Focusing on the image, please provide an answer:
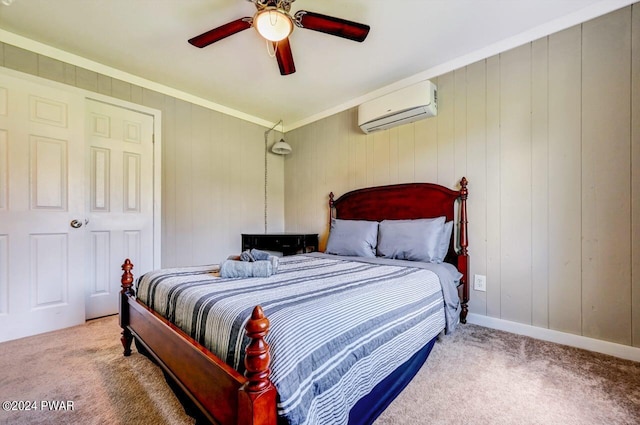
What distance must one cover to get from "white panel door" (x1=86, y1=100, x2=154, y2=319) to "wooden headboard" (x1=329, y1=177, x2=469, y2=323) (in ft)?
7.44

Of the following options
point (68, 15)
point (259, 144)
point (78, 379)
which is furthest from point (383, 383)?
Answer: point (259, 144)

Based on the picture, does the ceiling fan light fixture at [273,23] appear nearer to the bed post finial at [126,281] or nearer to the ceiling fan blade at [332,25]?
the ceiling fan blade at [332,25]

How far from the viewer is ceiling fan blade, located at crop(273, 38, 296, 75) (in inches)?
75.7

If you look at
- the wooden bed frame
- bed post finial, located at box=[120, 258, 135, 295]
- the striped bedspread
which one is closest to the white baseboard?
the wooden bed frame

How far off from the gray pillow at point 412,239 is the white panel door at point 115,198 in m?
2.55

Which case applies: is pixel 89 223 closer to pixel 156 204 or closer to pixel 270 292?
pixel 156 204

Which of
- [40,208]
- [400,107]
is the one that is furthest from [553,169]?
[40,208]

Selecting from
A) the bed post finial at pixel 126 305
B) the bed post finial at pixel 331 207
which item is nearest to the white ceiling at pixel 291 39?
the bed post finial at pixel 331 207

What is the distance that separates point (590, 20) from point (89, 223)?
450 centimetres

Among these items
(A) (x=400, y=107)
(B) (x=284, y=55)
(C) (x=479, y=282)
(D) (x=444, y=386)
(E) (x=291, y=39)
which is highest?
(E) (x=291, y=39)

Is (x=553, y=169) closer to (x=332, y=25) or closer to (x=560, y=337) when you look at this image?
(x=560, y=337)

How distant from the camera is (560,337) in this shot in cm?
206

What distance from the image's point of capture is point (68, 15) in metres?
2.08

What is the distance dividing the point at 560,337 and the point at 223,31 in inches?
128
